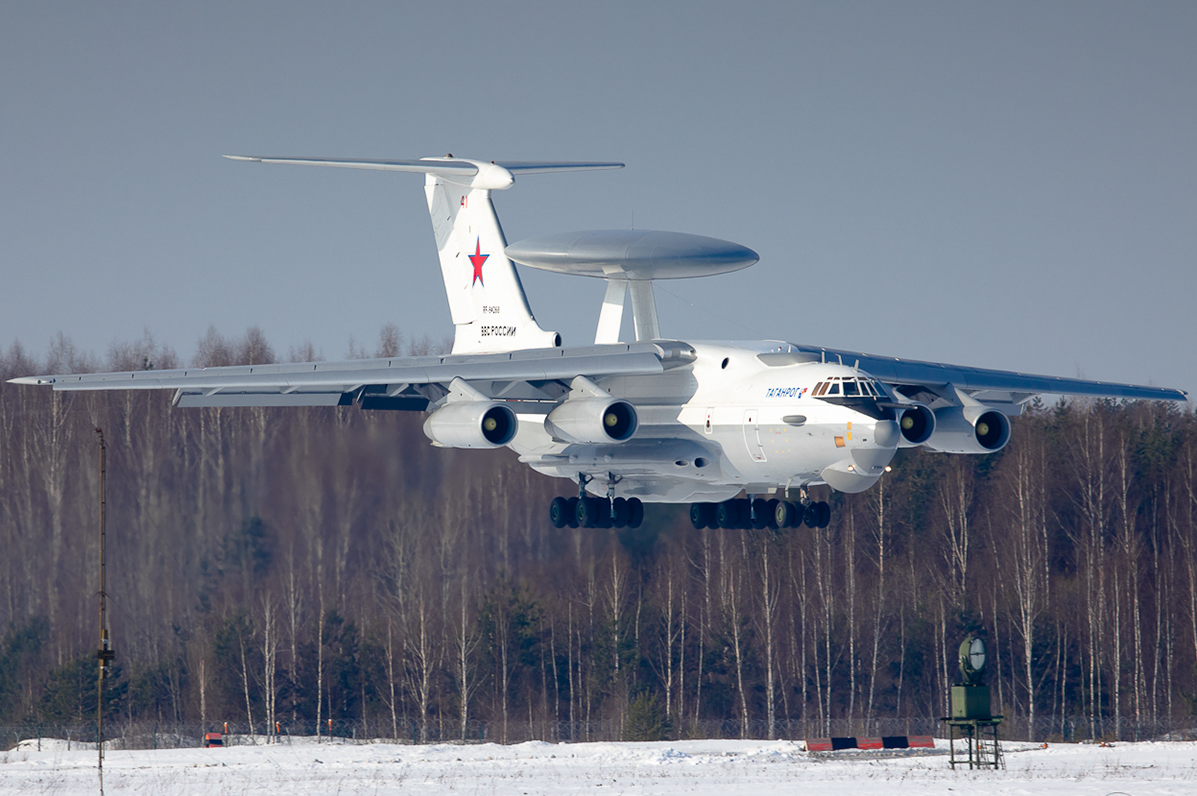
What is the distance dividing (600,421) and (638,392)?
165 centimetres

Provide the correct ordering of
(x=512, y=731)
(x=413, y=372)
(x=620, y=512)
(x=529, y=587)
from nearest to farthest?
(x=413, y=372) < (x=620, y=512) < (x=529, y=587) < (x=512, y=731)

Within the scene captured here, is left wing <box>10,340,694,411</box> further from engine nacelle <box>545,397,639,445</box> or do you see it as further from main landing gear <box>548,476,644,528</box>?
main landing gear <box>548,476,644,528</box>

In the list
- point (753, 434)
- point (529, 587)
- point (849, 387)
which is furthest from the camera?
point (529, 587)

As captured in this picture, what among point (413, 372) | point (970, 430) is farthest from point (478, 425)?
point (970, 430)

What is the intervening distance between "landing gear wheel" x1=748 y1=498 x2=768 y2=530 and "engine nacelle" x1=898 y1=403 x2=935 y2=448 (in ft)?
8.89

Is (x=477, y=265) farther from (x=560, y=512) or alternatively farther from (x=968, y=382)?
(x=968, y=382)

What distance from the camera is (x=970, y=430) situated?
21.8 m

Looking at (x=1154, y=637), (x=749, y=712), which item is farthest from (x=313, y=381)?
(x=1154, y=637)

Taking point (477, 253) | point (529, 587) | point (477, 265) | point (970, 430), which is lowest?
point (529, 587)

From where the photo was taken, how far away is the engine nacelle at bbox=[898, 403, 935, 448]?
2044 cm

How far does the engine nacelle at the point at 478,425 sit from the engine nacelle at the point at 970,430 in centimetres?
620

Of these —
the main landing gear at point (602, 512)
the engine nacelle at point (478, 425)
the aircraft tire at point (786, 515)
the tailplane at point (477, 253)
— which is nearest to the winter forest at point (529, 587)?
the tailplane at point (477, 253)

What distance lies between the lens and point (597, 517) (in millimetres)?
22328

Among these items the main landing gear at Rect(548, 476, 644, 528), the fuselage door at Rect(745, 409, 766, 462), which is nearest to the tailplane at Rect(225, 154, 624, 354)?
the main landing gear at Rect(548, 476, 644, 528)
